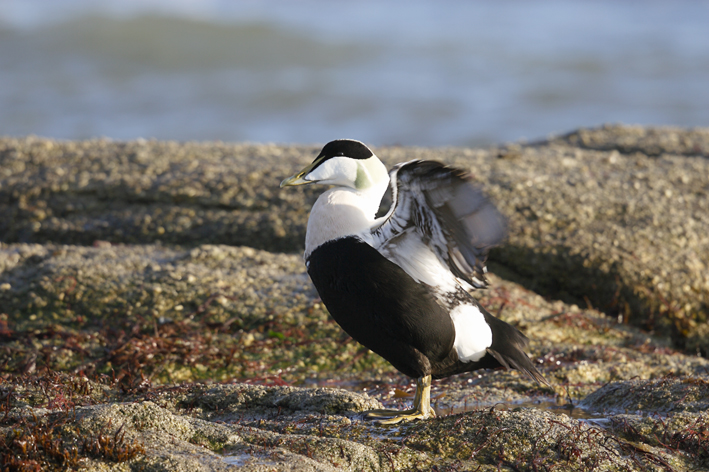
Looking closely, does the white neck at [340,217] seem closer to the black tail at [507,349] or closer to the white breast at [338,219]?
the white breast at [338,219]

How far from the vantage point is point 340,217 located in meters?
3.24

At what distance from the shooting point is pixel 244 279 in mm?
5324

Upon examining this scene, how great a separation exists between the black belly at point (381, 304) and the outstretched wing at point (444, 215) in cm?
15

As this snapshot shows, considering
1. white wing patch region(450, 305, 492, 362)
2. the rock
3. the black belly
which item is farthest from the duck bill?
the rock

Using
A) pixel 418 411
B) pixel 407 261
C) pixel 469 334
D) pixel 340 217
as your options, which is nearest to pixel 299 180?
pixel 340 217

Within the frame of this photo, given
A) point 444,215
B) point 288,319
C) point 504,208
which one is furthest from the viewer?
point 504,208

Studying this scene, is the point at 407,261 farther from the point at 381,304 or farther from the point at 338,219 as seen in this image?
the point at 338,219

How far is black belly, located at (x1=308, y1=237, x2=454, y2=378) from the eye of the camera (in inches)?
123

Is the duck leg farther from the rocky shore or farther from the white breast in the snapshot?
the white breast

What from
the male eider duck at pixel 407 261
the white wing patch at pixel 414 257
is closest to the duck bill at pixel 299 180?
the male eider duck at pixel 407 261

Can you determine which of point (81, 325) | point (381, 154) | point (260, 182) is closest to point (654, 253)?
point (381, 154)

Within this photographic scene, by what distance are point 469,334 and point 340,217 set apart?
805mm

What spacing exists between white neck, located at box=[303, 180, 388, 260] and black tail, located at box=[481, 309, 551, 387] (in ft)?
2.40

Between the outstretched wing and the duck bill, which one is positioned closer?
the outstretched wing
